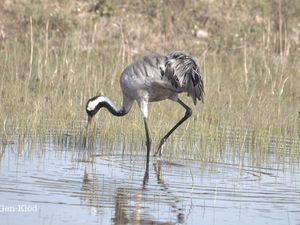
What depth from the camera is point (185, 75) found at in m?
10.2

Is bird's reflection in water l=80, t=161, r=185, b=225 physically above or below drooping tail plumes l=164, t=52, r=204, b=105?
below

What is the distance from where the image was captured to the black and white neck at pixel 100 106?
1055 cm

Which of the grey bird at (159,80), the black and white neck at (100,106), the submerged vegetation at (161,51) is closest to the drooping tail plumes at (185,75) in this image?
the grey bird at (159,80)

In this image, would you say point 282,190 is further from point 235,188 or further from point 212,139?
point 212,139

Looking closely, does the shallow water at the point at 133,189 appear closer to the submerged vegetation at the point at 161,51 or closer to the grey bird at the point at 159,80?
the submerged vegetation at the point at 161,51

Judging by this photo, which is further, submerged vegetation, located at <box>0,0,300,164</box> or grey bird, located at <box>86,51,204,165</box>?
submerged vegetation, located at <box>0,0,300,164</box>

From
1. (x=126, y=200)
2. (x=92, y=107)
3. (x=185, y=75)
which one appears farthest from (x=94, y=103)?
(x=126, y=200)

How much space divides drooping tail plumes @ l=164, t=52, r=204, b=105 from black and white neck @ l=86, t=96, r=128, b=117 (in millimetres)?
835

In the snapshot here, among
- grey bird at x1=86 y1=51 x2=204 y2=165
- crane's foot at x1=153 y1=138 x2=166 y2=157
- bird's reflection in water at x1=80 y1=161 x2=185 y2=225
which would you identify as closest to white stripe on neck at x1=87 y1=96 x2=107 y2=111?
grey bird at x1=86 y1=51 x2=204 y2=165

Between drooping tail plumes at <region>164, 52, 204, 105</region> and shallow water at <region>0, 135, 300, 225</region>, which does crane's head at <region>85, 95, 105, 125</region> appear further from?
drooping tail plumes at <region>164, 52, 204, 105</region>

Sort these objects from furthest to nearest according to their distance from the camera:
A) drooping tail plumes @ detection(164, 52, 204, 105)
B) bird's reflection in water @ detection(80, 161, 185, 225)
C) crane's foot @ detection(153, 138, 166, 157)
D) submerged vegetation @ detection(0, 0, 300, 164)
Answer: submerged vegetation @ detection(0, 0, 300, 164) → drooping tail plumes @ detection(164, 52, 204, 105) → crane's foot @ detection(153, 138, 166, 157) → bird's reflection in water @ detection(80, 161, 185, 225)

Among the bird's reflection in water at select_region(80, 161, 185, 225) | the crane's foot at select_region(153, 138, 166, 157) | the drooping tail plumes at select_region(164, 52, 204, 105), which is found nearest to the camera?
the bird's reflection in water at select_region(80, 161, 185, 225)

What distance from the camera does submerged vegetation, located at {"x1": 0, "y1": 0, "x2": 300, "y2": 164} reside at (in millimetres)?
10477

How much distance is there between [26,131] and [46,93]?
2.32 metres
